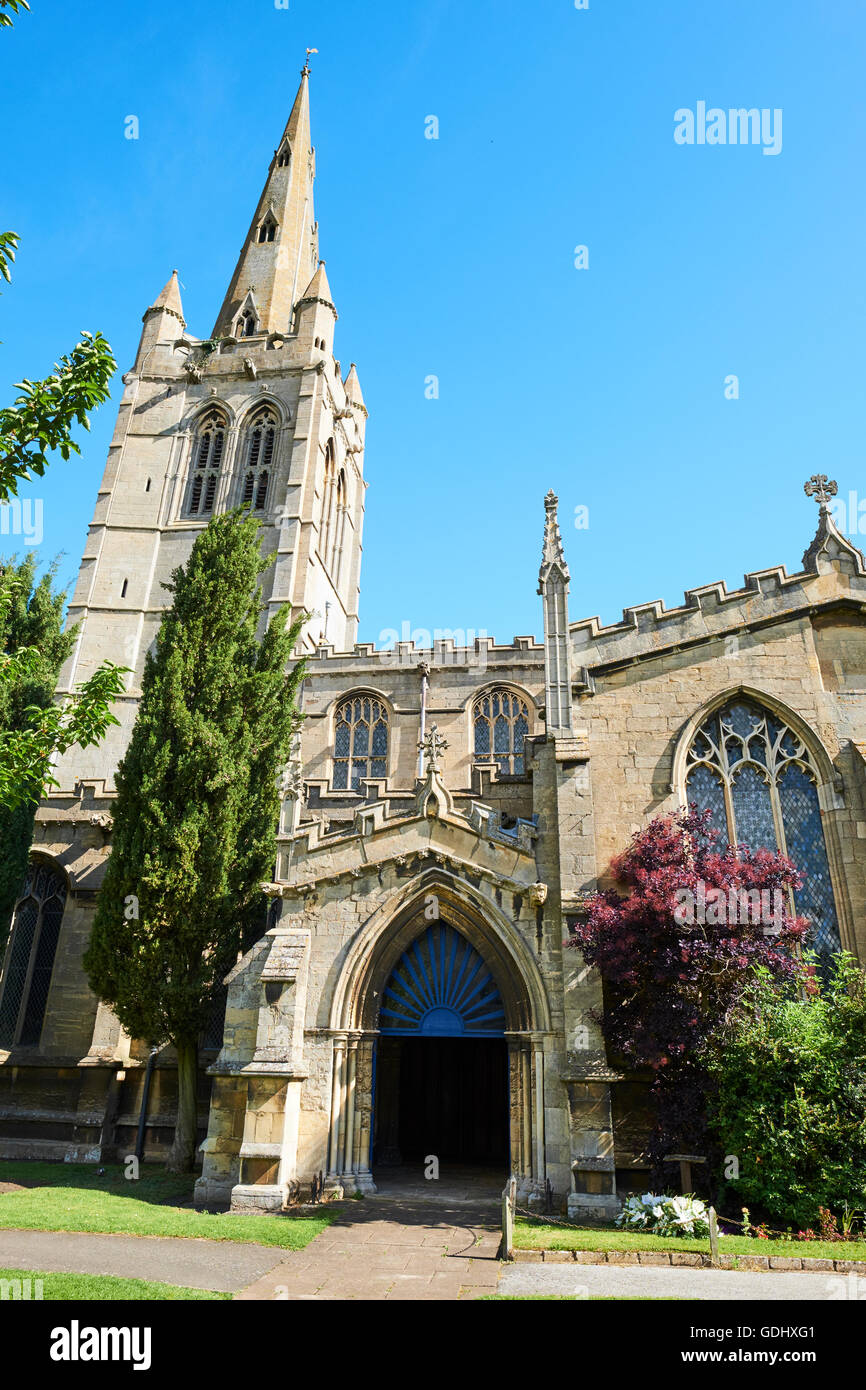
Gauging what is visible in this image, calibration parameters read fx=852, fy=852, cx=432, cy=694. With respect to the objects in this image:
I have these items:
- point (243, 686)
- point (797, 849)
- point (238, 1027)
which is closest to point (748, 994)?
point (797, 849)

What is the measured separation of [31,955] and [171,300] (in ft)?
123

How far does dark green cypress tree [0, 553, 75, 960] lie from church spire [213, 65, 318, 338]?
1143 inches

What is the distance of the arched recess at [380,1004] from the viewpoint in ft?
45.0

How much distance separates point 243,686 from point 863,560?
13.1m

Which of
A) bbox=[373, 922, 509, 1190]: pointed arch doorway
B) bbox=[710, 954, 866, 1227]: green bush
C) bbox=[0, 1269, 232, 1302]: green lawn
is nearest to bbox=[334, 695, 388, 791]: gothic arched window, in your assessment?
bbox=[373, 922, 509, 1190]: pointed arch doorway

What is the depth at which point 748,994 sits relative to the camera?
12883 mm

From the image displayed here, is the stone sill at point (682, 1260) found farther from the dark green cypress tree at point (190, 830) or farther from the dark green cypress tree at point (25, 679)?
the dark green cypress tree at point (25, 679)

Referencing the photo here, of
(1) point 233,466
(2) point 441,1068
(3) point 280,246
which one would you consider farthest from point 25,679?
(3) point 280,246

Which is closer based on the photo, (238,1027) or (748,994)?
(748,994)

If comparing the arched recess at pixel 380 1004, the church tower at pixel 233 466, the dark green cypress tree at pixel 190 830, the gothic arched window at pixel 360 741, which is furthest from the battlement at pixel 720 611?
the church tower at pixel 233 466

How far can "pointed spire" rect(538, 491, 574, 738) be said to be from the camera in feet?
51.9

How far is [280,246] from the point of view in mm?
50688
